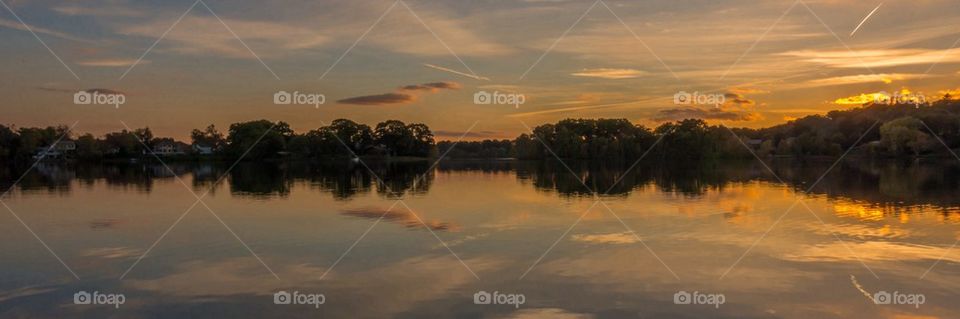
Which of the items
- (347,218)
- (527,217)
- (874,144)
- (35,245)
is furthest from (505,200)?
(874,144)

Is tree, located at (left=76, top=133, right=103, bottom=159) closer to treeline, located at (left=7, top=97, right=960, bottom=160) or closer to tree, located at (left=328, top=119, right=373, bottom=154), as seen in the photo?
treeline, located at (left=7, top=97, right=960, bottom=160)

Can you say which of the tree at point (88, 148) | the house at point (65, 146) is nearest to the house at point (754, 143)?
the tree at point (88, 148)

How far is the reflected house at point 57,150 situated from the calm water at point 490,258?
158 metres

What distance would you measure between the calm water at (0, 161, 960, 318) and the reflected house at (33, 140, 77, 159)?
157987mm

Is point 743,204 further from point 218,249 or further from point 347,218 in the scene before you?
point 218,249

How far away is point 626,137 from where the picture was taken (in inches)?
6304

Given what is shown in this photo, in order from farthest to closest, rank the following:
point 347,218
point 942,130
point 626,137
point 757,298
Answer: point 626,137
point 942,130
point 347,218
point 757,298

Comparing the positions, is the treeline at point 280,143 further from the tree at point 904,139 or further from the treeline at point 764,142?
the tree at point 904,139

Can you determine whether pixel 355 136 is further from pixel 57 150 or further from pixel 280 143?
pixel 57 150

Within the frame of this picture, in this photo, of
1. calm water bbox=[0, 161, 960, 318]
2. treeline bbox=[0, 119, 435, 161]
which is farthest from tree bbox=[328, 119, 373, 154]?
calm water bbox=[0, 161, 960, 318]

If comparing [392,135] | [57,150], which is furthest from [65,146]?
[392,135]

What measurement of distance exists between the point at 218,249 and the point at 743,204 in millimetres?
23486

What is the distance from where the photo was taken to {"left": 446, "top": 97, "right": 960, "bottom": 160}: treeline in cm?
13550

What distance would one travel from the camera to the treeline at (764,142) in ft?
445
